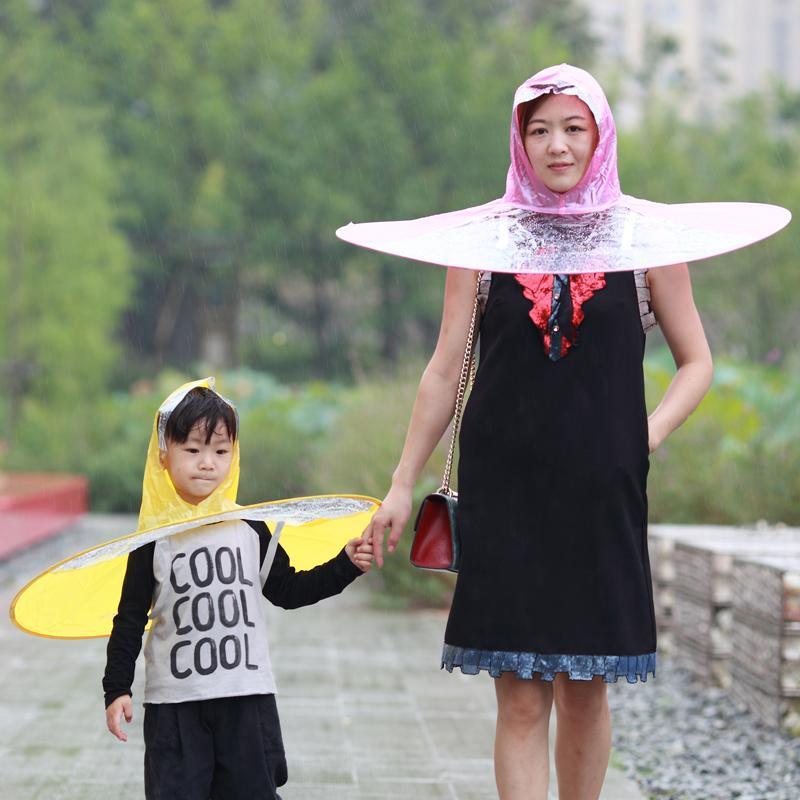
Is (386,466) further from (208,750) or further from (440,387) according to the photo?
(208,750)

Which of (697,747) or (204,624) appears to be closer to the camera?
(204,624)

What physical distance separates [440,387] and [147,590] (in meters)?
0.75

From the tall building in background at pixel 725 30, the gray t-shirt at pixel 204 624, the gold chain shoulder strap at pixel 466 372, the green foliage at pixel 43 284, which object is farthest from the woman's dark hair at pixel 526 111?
the tall building in background at pixel 725 30

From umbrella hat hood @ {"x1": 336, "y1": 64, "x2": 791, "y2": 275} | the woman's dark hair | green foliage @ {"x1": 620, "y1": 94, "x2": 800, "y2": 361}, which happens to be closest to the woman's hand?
umbrella hat hood @ {"x1": 336, "y1": 64, "x2": 791, "y2": 275}

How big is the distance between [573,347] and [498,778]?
2.99 feet

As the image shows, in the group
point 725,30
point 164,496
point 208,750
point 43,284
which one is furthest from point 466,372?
point 725,30

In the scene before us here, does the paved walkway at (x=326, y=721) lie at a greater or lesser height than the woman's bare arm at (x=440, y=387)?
lesser

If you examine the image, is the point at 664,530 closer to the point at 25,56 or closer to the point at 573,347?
the point at 573,347

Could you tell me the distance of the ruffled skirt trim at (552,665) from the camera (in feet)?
10.1

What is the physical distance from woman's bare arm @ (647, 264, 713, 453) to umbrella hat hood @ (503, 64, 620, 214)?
0.68 feet

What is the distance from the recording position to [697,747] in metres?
5.64

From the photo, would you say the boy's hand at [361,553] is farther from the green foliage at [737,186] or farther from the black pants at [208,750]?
the green foliage at [737,186]

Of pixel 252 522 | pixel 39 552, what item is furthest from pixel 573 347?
pixel 39 552

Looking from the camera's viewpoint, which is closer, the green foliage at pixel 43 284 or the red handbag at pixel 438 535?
the red handbag at pixel 438 535
